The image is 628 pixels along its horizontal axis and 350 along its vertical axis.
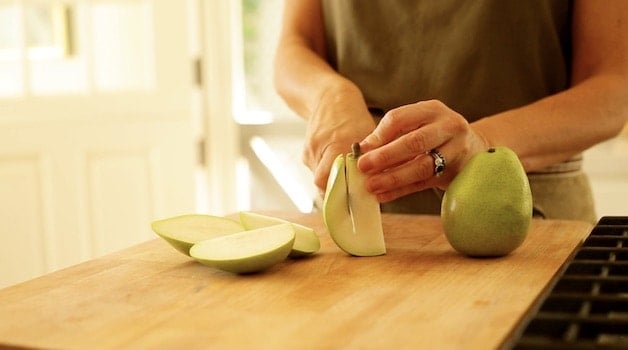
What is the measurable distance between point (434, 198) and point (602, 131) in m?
0.26

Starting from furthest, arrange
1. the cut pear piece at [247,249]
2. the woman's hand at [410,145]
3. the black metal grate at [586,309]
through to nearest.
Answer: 1. the woman's hand at [410,145]
2. the cut pear piece at [247,249]
3. the black metal grate at [586,309]

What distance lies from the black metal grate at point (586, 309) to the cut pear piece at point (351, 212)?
24cm

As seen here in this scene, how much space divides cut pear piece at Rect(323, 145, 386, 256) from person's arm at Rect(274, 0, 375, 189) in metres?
0.09

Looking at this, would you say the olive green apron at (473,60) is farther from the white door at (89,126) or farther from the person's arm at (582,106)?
the white door at (89,126)

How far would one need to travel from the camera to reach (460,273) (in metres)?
0.91

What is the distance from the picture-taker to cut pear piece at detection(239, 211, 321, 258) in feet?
3.27

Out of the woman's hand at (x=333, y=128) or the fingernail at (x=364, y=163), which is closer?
the fingernail at (x=364, y=163)

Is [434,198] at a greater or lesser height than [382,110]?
lesser

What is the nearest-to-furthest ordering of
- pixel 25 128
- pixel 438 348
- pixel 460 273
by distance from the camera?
pixel 438 348 < pixel 460 273 < pixel 25 128

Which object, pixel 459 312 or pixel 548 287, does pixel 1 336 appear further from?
pixel 548 287

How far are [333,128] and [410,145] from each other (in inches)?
6.8

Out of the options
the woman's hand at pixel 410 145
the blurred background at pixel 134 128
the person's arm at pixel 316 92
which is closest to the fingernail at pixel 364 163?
the woman's hand at pixel 410 145

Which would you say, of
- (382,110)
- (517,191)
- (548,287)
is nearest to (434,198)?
(382,110)

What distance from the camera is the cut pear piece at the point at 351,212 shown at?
1.01 m
